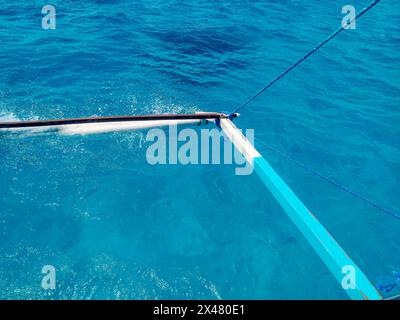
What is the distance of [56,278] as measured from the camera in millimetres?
5539

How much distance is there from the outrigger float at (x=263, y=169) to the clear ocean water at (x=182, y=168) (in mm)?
387

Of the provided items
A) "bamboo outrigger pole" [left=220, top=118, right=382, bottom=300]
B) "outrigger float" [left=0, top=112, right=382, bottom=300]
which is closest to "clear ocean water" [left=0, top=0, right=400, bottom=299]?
"outrigger float" [left=0, top=112, right=382, bottom=300]

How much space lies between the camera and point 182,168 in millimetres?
8047

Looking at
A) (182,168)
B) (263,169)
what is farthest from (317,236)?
(182,168)

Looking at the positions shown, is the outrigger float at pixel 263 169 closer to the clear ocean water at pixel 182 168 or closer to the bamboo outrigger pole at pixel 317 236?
the bamboo outrigger pole at pixel 317 236

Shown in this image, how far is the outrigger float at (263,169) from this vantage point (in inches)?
166

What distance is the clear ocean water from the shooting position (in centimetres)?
589

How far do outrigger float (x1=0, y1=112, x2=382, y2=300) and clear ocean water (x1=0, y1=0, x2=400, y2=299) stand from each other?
1.27ft

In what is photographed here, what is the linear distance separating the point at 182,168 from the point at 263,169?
105 inches

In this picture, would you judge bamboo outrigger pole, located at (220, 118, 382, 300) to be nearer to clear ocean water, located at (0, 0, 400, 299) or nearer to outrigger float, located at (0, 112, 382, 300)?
outrigger float, located at (0, 112, 382, 300)

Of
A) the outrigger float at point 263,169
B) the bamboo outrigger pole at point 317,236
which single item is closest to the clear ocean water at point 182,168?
the outrigger float at point 263,169

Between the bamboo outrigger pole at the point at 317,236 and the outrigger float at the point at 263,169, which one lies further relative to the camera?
the outrigger float at the point at 263,169

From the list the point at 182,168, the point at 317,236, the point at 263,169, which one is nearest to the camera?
the point at 317,236

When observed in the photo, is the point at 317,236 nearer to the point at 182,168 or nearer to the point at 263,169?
the point at 263,169
